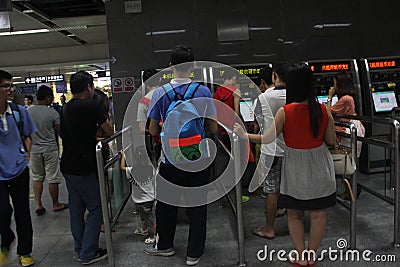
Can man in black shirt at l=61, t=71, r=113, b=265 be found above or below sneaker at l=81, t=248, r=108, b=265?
above

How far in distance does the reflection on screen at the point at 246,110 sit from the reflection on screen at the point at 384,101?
5.37ft

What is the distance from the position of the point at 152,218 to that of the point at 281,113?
1.69 meters

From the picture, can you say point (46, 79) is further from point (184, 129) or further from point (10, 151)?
point (184, 129)

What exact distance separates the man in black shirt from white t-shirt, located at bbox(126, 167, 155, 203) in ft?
1.26

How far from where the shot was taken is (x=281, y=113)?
2.41 m

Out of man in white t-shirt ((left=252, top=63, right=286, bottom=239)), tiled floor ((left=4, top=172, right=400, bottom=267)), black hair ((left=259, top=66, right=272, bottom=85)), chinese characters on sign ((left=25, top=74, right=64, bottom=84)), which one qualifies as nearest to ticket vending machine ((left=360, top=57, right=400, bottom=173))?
tiled floor ((left=4, top=172, right=400, bottom=267))

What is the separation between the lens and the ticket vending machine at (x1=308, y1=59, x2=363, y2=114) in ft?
16.1

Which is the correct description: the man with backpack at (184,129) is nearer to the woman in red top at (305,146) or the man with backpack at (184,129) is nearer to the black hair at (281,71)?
the woman in red top at (305,146)

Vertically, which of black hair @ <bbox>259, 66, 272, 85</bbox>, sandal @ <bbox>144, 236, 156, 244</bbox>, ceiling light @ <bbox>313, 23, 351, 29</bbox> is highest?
ceiling light @ <bbox>313, 23, 351, 29</bbox>

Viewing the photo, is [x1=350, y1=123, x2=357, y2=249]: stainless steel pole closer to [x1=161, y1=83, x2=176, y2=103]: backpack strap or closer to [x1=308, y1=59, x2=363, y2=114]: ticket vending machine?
[x1=161, y1=83, x2=176, y2=103]: backpack strap

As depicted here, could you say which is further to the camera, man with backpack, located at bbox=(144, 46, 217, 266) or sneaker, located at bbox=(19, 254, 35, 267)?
sneaker, located at bbox=(19, 254, 35, 267)

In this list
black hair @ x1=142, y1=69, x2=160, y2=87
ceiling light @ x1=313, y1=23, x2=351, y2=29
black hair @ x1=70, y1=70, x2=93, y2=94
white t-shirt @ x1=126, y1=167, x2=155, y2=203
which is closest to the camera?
black hair @ x1=70, y1=70, x2=93, y2=94

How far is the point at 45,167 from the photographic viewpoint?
4.36 metres

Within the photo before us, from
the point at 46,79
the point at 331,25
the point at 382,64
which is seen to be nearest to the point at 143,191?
the point at 382,64
